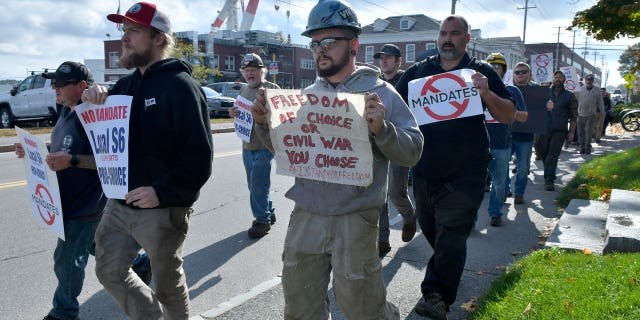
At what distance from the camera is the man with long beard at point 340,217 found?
2.74 meters

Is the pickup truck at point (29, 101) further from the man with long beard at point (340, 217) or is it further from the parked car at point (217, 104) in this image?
the man with long beard at point (340, 217)

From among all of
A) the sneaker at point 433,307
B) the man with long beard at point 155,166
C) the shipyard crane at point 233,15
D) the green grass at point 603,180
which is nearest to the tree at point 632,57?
the green grass at point 603,180

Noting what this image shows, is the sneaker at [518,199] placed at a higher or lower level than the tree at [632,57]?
lower

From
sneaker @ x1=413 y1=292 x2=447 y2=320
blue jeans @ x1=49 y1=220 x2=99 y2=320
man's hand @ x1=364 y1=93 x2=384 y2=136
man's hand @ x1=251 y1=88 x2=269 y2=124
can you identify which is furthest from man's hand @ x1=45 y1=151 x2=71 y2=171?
sneaker @ x1=413 y1=292 x2=447 y2=320

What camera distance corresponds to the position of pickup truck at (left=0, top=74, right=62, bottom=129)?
20719mm

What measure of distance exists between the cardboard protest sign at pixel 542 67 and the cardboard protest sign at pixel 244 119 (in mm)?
10608

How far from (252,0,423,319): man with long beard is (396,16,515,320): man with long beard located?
120cm

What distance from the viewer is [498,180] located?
7.27 metres

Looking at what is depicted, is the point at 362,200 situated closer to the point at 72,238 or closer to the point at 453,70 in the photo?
the point at 453,70

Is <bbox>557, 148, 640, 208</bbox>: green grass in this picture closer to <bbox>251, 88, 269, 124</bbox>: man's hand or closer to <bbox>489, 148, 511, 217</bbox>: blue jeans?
<bbox>489, 148, 511, 217</bbox>: blue jeans

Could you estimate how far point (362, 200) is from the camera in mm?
2758

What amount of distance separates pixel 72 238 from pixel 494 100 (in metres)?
3.13

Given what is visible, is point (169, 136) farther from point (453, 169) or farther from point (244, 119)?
point (244, 119)

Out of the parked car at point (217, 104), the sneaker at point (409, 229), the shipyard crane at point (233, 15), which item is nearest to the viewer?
the sneaker at point (409, 229)
